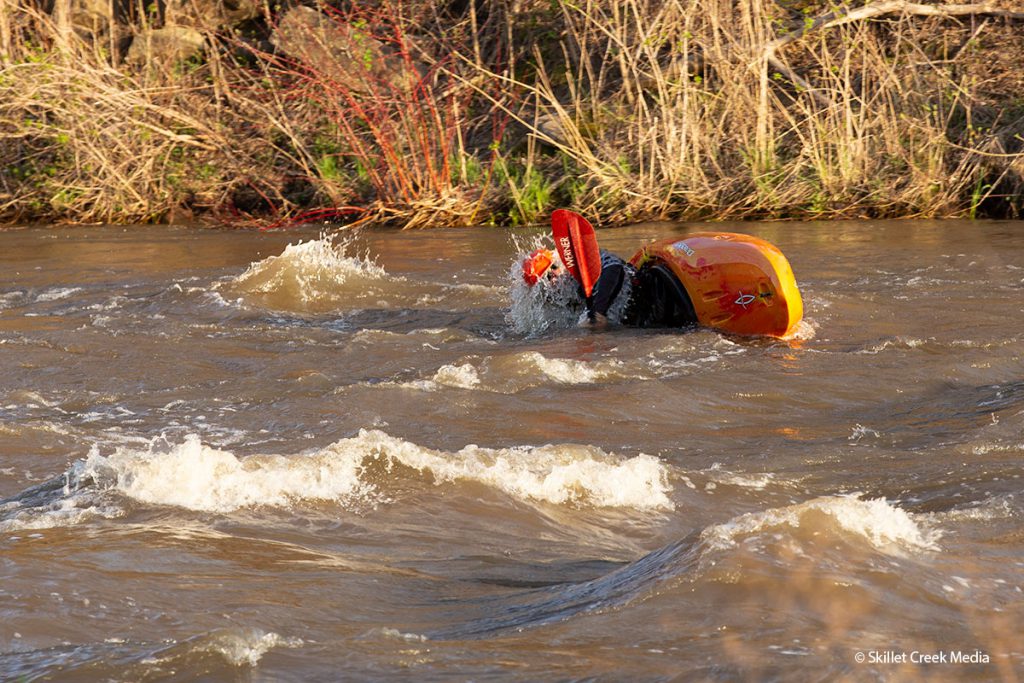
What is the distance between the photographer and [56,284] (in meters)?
9.72

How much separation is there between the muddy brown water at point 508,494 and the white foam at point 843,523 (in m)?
0.01

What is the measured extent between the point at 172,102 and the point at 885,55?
8072 mm

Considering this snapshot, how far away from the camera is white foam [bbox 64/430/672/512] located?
4.13 m

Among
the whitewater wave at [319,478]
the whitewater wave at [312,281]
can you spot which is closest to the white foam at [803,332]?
the whitewater wave at [319,478]

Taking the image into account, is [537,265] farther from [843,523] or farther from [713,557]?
[713,557]

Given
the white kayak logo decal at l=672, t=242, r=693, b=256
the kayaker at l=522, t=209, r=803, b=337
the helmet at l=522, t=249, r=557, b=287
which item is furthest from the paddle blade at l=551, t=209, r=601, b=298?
the white kayak logo decal at l=672, t=242, r=693, b=256

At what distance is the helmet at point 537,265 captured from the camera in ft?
25.4

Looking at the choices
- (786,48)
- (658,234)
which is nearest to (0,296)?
(658,234)

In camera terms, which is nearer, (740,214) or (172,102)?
(740,214)

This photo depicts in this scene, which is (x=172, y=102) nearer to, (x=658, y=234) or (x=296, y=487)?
(x=658, y=234)

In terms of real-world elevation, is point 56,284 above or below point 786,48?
below

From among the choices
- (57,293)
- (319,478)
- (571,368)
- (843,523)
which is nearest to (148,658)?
(319,478)

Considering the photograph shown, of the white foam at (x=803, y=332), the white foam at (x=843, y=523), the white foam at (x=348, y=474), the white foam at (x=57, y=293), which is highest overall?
the white foam at (x=843, y=523)

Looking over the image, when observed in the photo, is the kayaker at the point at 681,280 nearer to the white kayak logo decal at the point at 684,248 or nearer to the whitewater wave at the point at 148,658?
the white kayak logo decal at the point at 684,248
